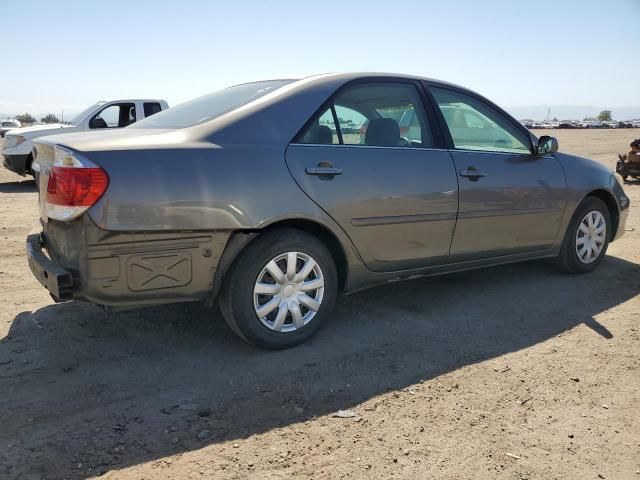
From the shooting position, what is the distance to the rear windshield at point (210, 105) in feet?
11.9

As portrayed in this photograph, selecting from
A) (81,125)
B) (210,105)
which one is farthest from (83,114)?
(210,105)

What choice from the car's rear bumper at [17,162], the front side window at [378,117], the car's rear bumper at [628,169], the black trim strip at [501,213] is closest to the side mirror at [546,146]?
the black trim strip at [501,213]

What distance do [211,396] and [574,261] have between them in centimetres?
371

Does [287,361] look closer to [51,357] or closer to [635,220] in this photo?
[51,357]

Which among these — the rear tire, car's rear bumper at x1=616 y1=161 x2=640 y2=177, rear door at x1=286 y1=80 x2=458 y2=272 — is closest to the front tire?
rear door at x1=286 y1=80 x2=458 y2=272

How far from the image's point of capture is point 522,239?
188 inches

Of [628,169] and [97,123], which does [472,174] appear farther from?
[628,169]

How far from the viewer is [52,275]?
10.0ft

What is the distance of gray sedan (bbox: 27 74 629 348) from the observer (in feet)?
9.86

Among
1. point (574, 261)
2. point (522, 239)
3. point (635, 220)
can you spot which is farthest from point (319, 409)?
point (635, 220)

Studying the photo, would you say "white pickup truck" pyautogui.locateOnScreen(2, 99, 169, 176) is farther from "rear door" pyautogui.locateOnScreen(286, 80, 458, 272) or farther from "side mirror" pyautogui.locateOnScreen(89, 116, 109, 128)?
"rear door" pyautogui.locateOnScreen(286, 80, 458, 272)

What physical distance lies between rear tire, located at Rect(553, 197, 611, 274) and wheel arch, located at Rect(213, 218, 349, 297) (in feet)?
8.14

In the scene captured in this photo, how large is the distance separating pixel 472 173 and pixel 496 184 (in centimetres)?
28

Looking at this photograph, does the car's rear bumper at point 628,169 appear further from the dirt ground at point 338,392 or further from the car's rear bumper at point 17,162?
the car's rear bumper at point 17,162
